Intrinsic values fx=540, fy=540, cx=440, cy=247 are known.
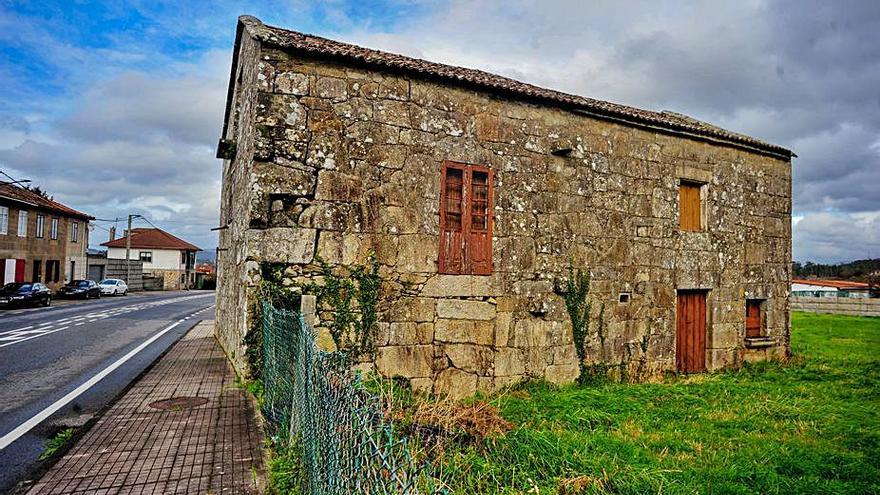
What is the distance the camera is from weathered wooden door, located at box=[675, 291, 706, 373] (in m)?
12.0

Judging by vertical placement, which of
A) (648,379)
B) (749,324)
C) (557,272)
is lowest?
(648,379)

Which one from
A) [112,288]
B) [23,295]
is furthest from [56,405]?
[112,288]

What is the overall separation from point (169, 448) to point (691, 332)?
1087 cm

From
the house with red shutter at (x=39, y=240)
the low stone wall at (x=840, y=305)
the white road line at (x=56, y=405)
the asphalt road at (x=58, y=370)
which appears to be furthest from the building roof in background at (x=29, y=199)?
the low stone wall at (x=840, y=305)

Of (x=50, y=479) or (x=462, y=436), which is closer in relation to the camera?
(x=50, y=479)

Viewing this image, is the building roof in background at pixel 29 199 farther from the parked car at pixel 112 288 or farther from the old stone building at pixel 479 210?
the old stone building at pixel 479 210

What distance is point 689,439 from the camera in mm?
7008

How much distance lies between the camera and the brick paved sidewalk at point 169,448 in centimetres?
442

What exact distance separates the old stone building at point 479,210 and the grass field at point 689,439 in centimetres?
110

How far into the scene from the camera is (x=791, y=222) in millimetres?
13922

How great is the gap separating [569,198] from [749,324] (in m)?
6.48

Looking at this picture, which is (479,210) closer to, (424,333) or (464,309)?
(464,309)

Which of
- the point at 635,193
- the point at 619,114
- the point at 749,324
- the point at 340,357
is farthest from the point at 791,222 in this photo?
the point at 340,357

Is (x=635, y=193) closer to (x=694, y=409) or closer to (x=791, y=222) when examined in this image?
(x=694, y=409)
